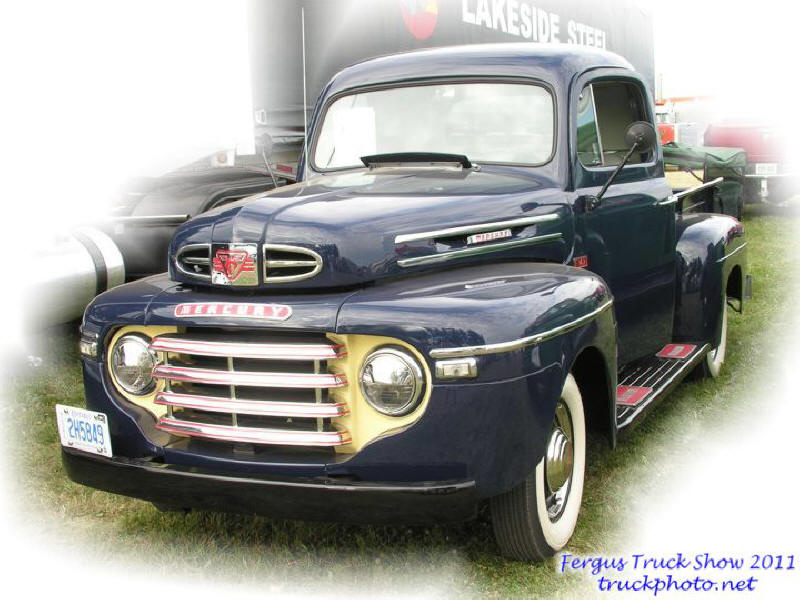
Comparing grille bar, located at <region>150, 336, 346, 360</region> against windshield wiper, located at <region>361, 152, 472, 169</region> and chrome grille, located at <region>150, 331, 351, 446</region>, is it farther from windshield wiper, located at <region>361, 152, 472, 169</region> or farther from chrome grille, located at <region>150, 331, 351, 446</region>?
windshield wiper, located at <region>361, 152, 472, 169</region>

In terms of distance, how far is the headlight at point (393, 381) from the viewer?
3.00 metres

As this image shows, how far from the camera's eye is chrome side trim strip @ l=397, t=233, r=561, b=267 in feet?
11.2

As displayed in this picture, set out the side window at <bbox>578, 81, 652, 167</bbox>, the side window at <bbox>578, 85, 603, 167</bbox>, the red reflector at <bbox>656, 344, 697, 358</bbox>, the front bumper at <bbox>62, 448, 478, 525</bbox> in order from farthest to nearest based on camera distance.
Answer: the red reflector at <bbox>656, 344, 697, 358</bbox> < the side window at <bbox>578, 81, 652, 167</bbox> < the side window at <bbox>578, 85, 603, 167</bbox> < the front bumper at <bbox>62, 448, 478, 525</bbox>

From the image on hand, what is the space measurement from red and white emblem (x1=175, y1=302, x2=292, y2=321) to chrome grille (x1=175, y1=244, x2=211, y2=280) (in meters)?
0.19

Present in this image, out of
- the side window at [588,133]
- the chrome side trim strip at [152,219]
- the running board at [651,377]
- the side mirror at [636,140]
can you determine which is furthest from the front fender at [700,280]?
the chrome side trim strip at [152,219]

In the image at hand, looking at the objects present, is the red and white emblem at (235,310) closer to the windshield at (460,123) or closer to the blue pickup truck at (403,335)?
the blue pickup truck at (403,335)

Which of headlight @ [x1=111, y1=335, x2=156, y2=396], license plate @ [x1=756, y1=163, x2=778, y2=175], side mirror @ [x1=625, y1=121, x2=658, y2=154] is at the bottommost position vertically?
headlight @ [x1=111, y1=335, x2=156, y2=396]

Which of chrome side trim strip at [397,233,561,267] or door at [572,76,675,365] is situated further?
door at [572,76,675,365]

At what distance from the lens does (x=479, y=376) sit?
2.94m

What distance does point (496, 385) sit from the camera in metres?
2.96

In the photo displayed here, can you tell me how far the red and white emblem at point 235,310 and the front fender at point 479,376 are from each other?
8.6 inches

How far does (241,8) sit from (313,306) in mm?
4526

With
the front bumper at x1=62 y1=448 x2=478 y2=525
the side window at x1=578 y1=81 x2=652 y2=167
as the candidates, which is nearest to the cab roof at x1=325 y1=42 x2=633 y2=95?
the side window at x1=578 y1=81 x2=652 y2=167

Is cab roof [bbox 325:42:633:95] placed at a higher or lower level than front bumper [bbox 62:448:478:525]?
higher
